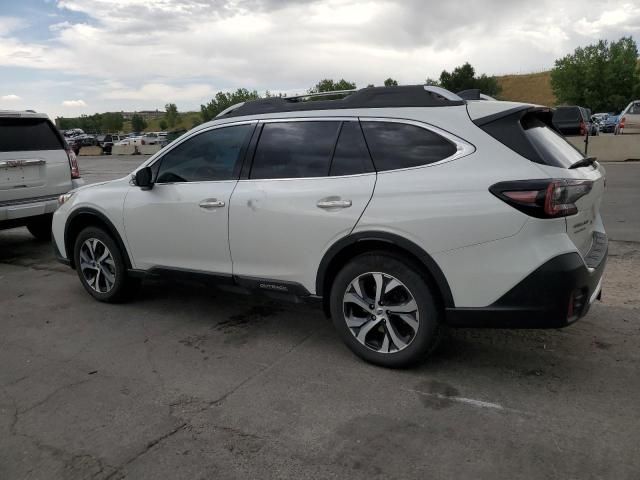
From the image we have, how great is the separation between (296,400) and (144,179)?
7.87 feet

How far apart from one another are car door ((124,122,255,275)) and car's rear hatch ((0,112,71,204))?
3244 millimetres

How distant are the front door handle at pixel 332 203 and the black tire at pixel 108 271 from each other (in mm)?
2294

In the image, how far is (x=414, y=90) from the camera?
376cm

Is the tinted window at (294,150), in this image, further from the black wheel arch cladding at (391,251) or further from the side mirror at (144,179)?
the side mirror at (144,179)

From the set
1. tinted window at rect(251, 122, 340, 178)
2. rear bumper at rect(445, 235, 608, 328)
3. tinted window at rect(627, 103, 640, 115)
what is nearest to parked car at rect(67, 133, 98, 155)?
tinted window at rect(627, 103, 640, 115)

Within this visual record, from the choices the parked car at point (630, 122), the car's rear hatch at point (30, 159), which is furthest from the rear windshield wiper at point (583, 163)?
the parked car at point (630, 122)

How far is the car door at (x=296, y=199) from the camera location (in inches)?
145

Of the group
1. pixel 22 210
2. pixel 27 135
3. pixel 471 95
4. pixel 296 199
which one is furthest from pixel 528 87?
pixel 296 199

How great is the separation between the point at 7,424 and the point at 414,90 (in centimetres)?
322

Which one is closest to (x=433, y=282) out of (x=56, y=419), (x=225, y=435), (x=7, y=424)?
(x=225, y=435)

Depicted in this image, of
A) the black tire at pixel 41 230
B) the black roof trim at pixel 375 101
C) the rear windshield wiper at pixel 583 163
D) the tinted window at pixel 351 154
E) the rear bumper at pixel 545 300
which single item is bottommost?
the black tire at pixel 41 230

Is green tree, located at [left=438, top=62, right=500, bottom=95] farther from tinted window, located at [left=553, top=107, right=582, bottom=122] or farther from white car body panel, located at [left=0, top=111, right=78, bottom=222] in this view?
white car body panel, located at [left=0, top=111, right=78, bottom=222]

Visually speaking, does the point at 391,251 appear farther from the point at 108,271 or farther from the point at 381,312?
the point at 108,271

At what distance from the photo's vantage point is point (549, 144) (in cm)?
348
